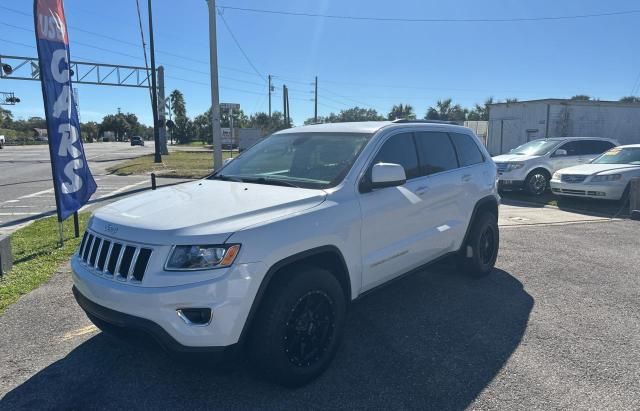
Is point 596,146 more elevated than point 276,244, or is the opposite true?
point 596,146

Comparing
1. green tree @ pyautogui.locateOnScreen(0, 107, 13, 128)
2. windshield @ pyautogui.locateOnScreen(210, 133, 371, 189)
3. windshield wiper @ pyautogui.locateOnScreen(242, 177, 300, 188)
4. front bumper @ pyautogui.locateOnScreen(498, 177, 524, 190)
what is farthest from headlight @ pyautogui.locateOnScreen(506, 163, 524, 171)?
green tree @ pyautogui.locateOnScreen(0, 107, 13, 128)

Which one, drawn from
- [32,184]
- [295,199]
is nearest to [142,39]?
[32,184]

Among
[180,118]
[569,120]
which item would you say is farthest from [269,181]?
[180,118]

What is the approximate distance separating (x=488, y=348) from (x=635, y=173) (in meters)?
8.88

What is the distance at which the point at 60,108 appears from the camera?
6.36 meters

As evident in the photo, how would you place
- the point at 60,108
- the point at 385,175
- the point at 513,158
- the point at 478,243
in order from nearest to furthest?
1. the point at 385,175
2. the point at 478,243
3. the point at 60,108
4. the point at 513,158

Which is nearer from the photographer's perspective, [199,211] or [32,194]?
[199,211]

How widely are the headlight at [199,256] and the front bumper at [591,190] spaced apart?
33.8 ft

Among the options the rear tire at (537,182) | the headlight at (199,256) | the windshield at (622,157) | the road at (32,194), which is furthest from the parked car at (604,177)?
the road at (32,194)

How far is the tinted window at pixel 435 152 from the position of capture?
4.43 metres

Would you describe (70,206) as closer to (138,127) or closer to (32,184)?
(32,184)

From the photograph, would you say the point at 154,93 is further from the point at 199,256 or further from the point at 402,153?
the point at 199,256

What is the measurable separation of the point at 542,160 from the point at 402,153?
9828 millimetres

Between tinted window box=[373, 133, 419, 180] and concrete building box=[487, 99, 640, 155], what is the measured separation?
16.3 meters
